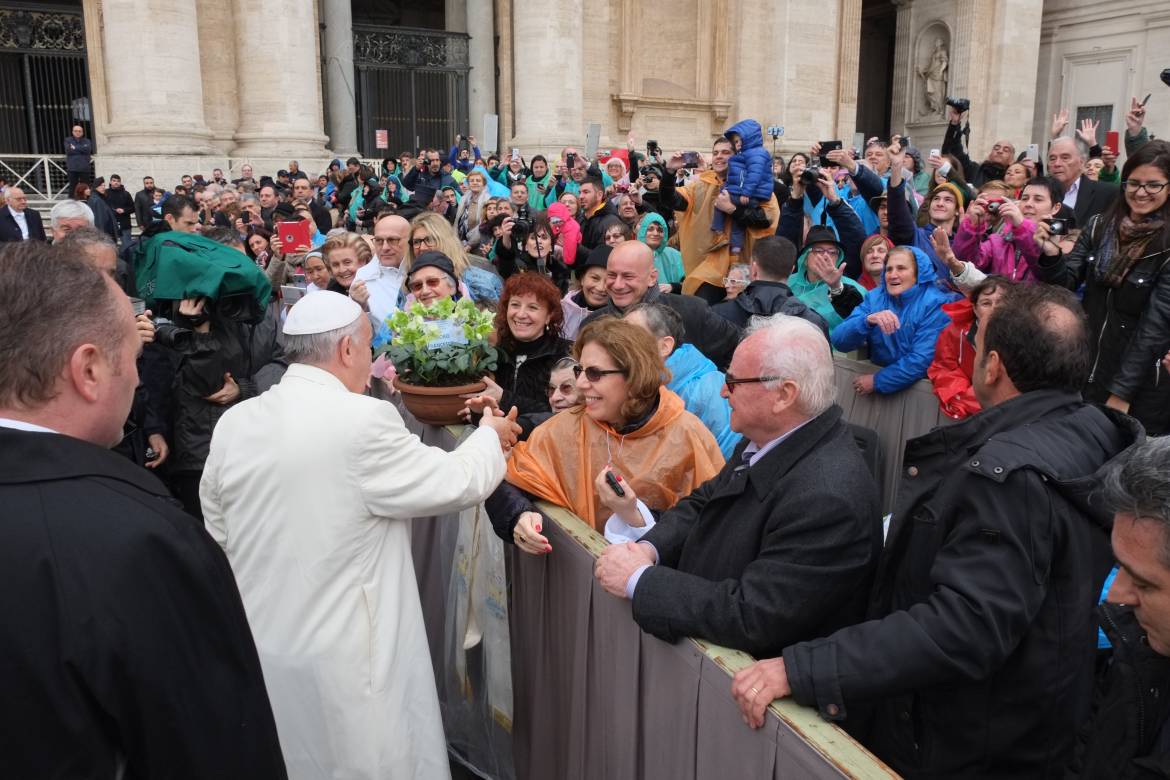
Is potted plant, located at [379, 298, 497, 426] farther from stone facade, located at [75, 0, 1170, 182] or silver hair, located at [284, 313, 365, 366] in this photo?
stone facade, located at [75, 0, 1170, 182]

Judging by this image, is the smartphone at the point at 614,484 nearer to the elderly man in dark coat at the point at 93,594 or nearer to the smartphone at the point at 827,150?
the elderly man in dark coat at the point at 93,594

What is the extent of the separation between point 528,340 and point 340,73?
18062 millimetres

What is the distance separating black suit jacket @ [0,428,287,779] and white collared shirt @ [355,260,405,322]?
4.63 m

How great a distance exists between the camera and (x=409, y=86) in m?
22.0

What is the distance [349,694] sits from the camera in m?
2.69

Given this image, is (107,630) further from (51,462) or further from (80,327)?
(80,327)

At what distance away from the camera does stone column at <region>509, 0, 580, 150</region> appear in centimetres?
1922

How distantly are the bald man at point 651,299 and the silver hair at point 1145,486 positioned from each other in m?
3.36

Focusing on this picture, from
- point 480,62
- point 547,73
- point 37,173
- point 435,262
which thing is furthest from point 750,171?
point 37,173

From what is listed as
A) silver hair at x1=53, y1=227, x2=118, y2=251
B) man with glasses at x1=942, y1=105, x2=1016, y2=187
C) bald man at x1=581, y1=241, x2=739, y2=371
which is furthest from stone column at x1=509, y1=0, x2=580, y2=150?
silver hair at x1=53, y1=227, x2=118, y2=251

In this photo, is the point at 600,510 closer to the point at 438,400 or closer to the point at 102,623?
the point at 438,400

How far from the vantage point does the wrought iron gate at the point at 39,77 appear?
20.2m

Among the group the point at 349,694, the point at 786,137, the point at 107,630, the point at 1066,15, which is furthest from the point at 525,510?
the point at 1066,15

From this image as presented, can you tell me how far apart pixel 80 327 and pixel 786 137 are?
883 inches
